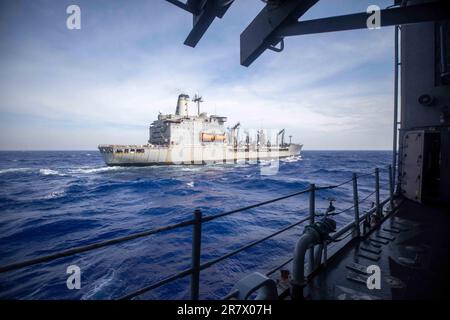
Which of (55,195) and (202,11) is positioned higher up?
(202,11)

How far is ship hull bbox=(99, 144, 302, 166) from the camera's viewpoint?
3816cm

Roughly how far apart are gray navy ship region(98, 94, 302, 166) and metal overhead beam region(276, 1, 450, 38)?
132 feet

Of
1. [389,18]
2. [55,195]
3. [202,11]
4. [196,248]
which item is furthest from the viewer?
[55,195]

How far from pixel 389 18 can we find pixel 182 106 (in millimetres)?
49056

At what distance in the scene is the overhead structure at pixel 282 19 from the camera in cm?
198

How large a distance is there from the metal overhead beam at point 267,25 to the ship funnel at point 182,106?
47.1m

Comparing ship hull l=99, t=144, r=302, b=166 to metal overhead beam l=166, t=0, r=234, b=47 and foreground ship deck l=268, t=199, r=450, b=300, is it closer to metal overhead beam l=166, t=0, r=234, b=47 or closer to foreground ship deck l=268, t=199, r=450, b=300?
metal overhead beam l=166, t=0, r=234, b=47

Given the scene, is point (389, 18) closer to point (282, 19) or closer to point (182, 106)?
point (282, 19)

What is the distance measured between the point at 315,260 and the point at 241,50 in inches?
132

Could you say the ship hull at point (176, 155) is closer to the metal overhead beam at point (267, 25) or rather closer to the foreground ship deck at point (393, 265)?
the metal overhead beam at point (267, 25)

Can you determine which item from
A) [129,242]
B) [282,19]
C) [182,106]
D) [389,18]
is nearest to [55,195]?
[129,242]

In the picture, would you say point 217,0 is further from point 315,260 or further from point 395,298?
point 395,298

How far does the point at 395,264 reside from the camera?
3.12 meters

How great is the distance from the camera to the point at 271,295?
188 centimetres
